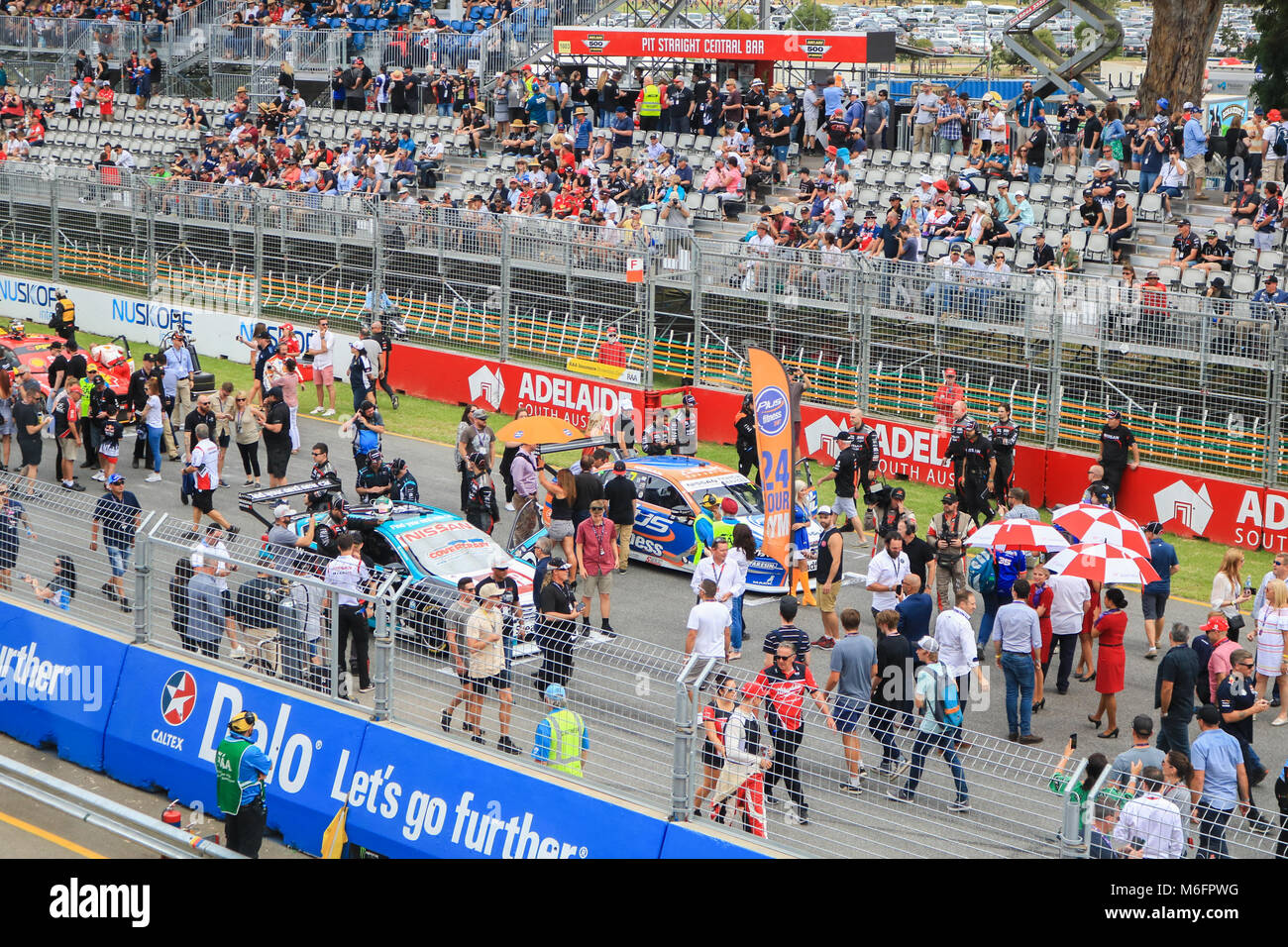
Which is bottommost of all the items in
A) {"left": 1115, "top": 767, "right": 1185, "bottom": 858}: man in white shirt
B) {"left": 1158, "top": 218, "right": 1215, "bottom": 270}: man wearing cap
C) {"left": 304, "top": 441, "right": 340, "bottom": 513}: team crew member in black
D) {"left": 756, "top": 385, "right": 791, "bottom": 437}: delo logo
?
{"left": 304, "top": 441, "right": 340, "bottom": 513}: team crew member in black

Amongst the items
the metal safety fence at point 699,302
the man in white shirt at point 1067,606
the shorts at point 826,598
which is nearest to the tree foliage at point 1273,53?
the metal safety fence at point 699,302

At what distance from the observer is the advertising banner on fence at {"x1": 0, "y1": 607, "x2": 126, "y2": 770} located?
1318cm

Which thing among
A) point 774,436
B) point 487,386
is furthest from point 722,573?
point 487,386

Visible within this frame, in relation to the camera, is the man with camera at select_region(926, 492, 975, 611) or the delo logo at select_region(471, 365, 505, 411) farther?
the delo logo at select_region(471, 365, 505, 411)

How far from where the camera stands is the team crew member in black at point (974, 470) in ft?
64.2

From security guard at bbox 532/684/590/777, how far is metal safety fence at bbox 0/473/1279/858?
128 mm

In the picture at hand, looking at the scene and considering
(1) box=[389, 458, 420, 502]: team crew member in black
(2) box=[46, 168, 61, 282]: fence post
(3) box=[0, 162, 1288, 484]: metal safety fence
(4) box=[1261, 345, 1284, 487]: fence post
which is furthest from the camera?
(2) box=[46, 168, 61, 282]: fence post

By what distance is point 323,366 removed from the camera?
26.0 m

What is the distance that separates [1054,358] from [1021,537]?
788cm

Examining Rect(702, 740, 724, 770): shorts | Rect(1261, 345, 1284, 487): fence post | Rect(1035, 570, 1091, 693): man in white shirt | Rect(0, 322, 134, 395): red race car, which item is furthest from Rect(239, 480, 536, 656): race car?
Rect(1261, 345, 1284, 487): fence post

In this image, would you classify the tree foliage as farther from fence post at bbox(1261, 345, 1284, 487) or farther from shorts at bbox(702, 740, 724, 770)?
shorts at bbox(702, 740, 724, 770)

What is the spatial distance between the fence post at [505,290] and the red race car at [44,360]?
6312mm
